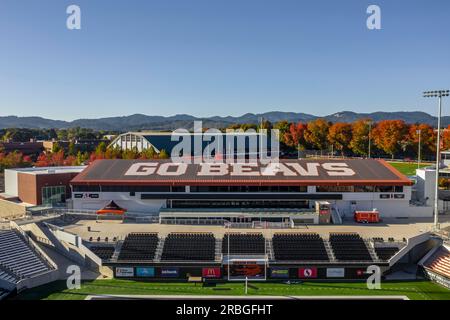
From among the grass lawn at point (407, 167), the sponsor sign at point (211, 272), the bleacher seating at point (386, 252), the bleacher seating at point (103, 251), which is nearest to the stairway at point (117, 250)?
the bleacher seating at point (103, 251)

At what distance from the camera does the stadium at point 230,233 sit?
31734mm

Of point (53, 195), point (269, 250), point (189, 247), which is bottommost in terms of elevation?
point (269, 250)

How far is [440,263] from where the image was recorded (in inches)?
1287

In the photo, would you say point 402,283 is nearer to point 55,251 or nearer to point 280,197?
point 280,197

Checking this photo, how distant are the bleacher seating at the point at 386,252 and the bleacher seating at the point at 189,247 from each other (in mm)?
13261

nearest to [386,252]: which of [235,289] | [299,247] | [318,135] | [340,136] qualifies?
[299,247]

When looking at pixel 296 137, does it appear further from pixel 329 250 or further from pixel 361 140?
pixel 329 250

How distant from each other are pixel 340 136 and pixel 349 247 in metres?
60.7

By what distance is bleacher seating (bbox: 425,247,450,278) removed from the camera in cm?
3162

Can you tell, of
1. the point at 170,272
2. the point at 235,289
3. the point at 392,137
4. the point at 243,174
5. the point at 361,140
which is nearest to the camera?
the point at 235,289

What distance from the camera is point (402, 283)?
3117 cm

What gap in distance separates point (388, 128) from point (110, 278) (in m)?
70.1

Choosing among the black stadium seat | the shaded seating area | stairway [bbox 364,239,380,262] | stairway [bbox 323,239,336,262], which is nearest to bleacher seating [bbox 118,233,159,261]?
the shaded seating area
